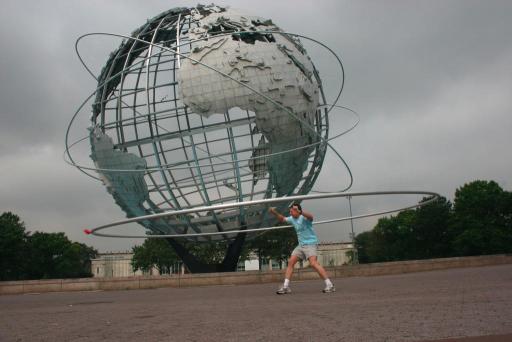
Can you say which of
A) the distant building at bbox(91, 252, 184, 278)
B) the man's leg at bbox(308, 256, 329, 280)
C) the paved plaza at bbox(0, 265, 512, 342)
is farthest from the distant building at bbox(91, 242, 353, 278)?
the paved plaza at bbox(0, 265, 512, 342)

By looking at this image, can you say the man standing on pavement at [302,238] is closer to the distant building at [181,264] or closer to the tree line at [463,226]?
the distant building at [181,264]

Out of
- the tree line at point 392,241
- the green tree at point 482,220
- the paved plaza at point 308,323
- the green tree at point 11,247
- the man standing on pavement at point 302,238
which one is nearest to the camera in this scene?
the paved plaza at point 308,323

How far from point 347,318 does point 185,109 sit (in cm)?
1128

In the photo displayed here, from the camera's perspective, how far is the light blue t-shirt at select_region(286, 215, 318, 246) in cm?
823

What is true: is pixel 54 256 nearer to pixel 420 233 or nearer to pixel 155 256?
pixel 155 256

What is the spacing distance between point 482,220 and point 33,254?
4858 cm

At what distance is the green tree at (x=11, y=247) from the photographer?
4547 cm

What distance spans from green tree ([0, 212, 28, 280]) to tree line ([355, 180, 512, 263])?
1490 inches

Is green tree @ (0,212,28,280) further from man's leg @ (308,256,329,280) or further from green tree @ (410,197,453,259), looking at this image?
man's leg @ (308,256,329,280)

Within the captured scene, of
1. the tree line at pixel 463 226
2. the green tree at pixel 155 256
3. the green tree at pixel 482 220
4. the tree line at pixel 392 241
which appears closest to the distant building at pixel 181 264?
the green tree at pixel 155 256

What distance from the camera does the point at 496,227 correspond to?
43.4 metres

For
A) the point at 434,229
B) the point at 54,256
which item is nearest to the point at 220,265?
the point at 434,229

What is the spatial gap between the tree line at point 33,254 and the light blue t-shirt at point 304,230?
44194 mm

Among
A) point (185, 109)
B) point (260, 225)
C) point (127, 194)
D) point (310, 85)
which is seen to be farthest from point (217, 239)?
point (310, 85)
